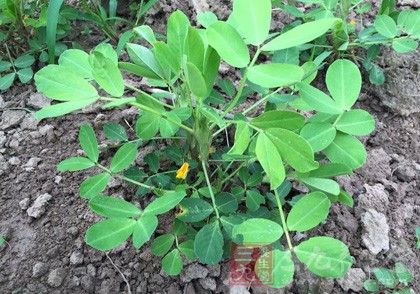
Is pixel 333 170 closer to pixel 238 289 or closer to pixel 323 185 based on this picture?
pixel 323 185

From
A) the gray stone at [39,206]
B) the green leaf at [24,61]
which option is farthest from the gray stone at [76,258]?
the green leaf at [24,61]

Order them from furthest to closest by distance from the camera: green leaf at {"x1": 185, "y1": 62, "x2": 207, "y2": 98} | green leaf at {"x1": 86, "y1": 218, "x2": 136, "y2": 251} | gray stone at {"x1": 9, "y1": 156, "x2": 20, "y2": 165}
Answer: gray stone at {"x1": 9, "y1": 156, "x2": 20, "y2": 165}, green leaf at {"x1": 86, "y1": 218, "x2": 136, "y2": 251}, green leaf at {"x1": 185, "y1": 62, "x2": 207, "y2": 98}

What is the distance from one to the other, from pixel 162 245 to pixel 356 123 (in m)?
0.65

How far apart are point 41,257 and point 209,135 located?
652 mm

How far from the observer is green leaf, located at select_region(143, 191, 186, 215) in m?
1.07

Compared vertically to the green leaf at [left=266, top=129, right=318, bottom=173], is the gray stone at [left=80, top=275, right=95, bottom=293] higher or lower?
lower

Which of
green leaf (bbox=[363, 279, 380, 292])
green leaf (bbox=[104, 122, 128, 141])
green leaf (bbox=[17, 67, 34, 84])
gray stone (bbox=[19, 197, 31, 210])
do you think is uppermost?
green leaf (bbox=[104, 122, 128, 141])

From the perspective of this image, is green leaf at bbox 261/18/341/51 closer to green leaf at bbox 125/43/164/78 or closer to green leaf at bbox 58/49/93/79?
green leaf at bbox 125/43/164/78

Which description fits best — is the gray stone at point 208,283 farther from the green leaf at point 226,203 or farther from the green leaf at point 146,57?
the green leaf at point 146,57

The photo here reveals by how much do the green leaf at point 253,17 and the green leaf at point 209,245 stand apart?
1.69 feet

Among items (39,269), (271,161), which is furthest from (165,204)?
(39,269)

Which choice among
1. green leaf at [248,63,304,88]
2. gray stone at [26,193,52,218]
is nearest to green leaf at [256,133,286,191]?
green leaf at [248,63,304,88]

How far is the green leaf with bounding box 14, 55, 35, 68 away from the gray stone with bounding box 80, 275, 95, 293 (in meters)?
0.96

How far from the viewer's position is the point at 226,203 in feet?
4.04
